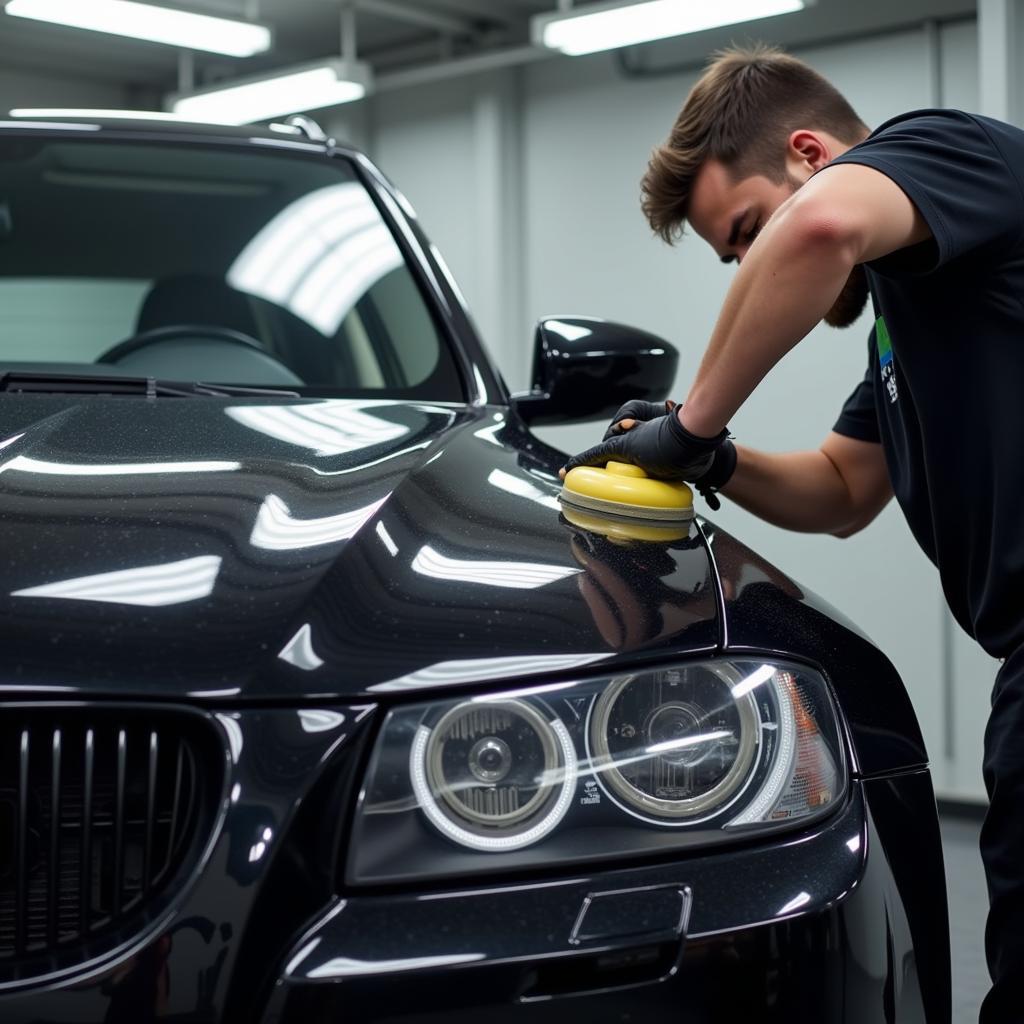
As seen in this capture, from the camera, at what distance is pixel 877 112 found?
5703 mm

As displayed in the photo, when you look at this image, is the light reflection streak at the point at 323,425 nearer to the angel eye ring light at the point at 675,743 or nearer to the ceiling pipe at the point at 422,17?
the angel eye ring light at the point at 675,743

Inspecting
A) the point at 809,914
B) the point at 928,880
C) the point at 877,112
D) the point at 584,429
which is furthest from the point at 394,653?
the point at 584,429

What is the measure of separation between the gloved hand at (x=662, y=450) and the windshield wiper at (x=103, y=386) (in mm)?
481

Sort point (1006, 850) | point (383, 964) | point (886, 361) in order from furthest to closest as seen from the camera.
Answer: point (886, 361) < point (1006, 850) < point (383, 964)

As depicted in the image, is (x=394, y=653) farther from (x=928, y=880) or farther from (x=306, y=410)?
(x=306, y=410)

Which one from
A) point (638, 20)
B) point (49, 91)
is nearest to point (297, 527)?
point (638, 20)

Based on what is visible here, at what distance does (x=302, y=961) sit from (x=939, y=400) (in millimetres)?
971

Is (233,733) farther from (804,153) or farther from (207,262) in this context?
(207,262)

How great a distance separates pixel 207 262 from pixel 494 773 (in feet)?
5.03

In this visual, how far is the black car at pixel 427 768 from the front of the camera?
959mm

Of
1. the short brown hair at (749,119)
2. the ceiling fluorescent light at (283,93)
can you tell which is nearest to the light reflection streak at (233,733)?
the short brown hair at (749,119)

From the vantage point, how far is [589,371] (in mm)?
2012

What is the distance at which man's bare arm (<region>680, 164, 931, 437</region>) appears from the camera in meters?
1.33

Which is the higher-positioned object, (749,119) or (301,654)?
(749,119)
